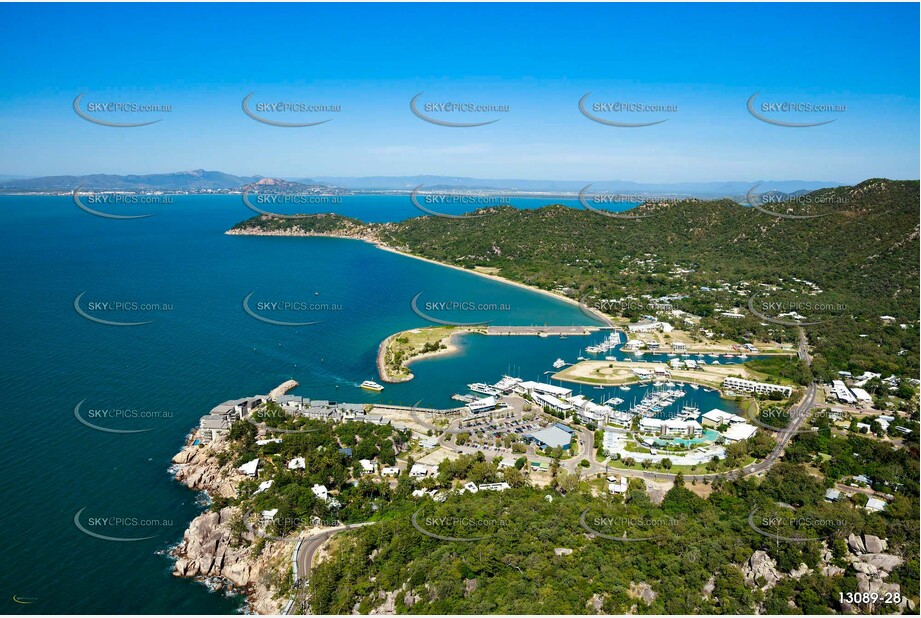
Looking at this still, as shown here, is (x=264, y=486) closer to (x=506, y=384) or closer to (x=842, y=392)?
(x=506, y=384)

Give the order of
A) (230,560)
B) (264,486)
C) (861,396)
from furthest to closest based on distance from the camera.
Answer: (861,396)
(264,486)
(230,560)

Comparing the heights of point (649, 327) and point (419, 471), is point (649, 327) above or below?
above

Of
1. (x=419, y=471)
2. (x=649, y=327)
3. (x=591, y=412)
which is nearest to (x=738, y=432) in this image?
(x=591, y=412)

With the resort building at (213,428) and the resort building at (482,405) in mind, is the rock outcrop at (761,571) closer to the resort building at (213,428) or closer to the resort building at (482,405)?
the resort building at (482,405)

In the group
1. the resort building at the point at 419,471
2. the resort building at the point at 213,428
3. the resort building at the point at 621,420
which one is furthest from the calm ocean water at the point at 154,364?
the resort building at the point at 419,471

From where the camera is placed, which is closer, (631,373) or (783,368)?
(631,373)

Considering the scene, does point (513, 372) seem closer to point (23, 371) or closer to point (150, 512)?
point (150, 512)

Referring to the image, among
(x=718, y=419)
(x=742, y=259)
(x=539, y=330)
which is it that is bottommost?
(x=718, y=419)
